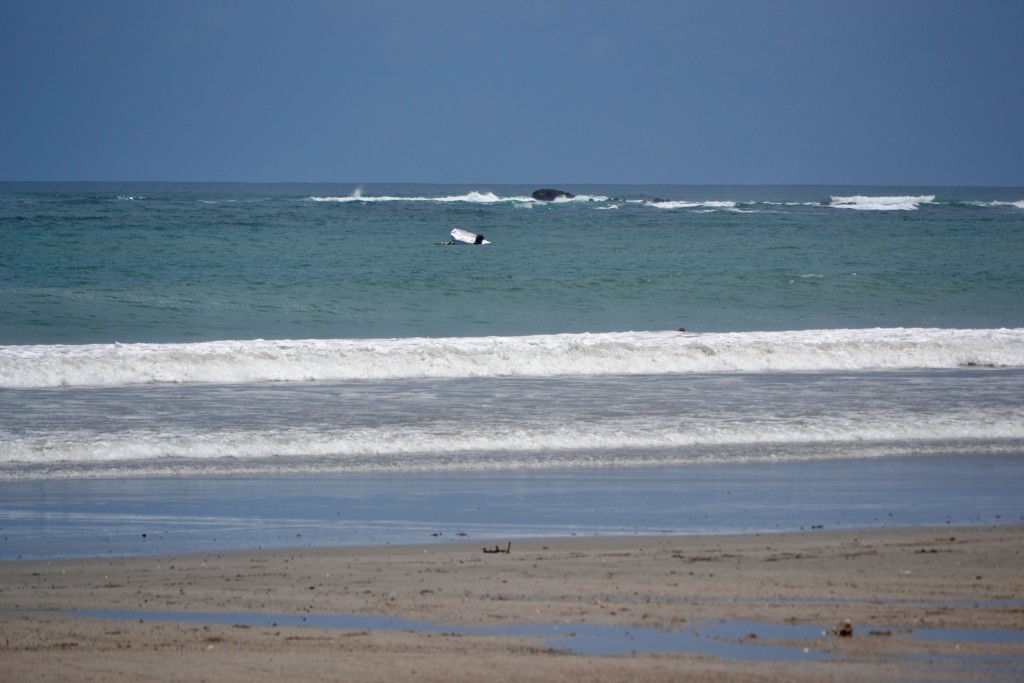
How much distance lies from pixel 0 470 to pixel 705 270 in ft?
81.6

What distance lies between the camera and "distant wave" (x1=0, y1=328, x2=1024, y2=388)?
1480 centimetres

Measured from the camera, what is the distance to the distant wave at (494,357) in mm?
14797

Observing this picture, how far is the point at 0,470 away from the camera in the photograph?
9344 mm

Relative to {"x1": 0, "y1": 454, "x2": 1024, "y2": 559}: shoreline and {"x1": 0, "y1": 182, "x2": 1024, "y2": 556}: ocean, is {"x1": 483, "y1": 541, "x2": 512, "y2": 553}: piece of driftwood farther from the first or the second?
{"x1": 0, "y1": 182, "x2": 1024, "y2": 556}: ocean

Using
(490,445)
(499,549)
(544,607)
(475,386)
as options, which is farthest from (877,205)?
(544,607)

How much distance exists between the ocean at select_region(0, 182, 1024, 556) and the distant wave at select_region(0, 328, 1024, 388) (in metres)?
0.05

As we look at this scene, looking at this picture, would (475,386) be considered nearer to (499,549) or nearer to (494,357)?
(494,357)

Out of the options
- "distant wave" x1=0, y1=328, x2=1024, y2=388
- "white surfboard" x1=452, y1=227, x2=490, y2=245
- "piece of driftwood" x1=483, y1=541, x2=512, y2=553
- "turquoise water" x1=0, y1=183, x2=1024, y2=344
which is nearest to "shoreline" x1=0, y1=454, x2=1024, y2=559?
"piece of driftwood" x1=483, y1=541, x2=512, y2=553

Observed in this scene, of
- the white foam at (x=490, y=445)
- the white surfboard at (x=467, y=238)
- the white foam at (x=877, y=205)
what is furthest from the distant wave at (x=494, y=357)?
the white foam at (x=877, y=205)

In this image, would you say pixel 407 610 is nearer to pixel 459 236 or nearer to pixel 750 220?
pixel 459 236

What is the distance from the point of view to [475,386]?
559 inches

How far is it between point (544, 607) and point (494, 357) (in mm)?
10600

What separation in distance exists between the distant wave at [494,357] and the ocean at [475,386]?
1.9 inches

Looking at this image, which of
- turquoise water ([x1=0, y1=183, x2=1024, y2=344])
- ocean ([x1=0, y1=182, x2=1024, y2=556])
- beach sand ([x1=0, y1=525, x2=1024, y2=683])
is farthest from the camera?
turquoise water ([x1=0, y1=183, x2=1024, y2=344])
